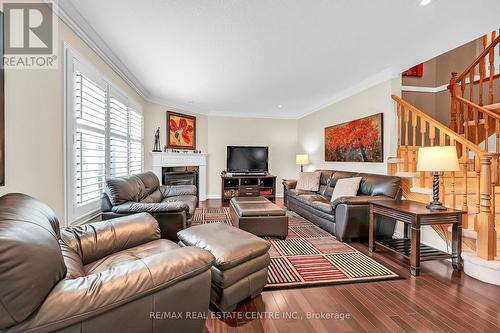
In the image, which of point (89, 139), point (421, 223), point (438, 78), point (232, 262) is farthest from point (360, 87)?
point (89, 139)

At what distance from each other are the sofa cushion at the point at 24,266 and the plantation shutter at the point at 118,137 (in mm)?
2691

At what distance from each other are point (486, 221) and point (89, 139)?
433 cm

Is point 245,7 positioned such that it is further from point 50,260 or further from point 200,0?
point 50,260

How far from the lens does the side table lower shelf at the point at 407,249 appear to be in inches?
101

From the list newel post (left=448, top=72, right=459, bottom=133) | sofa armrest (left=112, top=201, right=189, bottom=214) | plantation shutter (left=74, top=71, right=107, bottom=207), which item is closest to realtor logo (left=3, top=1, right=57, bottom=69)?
plantation shutter (left=74, top=71, right=107, bottom=207)

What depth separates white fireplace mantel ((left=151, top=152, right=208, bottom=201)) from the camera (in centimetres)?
564

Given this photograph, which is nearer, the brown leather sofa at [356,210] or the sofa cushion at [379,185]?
the brown leather sofa at [356,210]

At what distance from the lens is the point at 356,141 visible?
4629 mm

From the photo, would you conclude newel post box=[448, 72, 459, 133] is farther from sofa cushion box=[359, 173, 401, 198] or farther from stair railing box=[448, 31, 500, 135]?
sofa cushion box=[359, 173, 401, 198]

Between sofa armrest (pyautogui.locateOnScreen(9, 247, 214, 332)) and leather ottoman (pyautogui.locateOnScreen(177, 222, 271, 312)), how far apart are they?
0.40 metres

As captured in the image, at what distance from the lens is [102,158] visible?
326cm

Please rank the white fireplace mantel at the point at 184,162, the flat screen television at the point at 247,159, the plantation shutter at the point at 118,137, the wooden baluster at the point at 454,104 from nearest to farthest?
the plantation shutter at the point at 118,137, the wooden baluster at the point at 454,104, the white fireplace mantel at the point at 184,162, the flat screen television at the point at 247,159

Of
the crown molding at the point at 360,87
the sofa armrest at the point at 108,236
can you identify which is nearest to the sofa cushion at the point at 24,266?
the sofa armrest at the point at 108,236

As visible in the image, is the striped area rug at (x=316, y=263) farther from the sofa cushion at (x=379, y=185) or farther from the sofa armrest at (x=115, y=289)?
the sofa armrest at (x=115, y=289)
